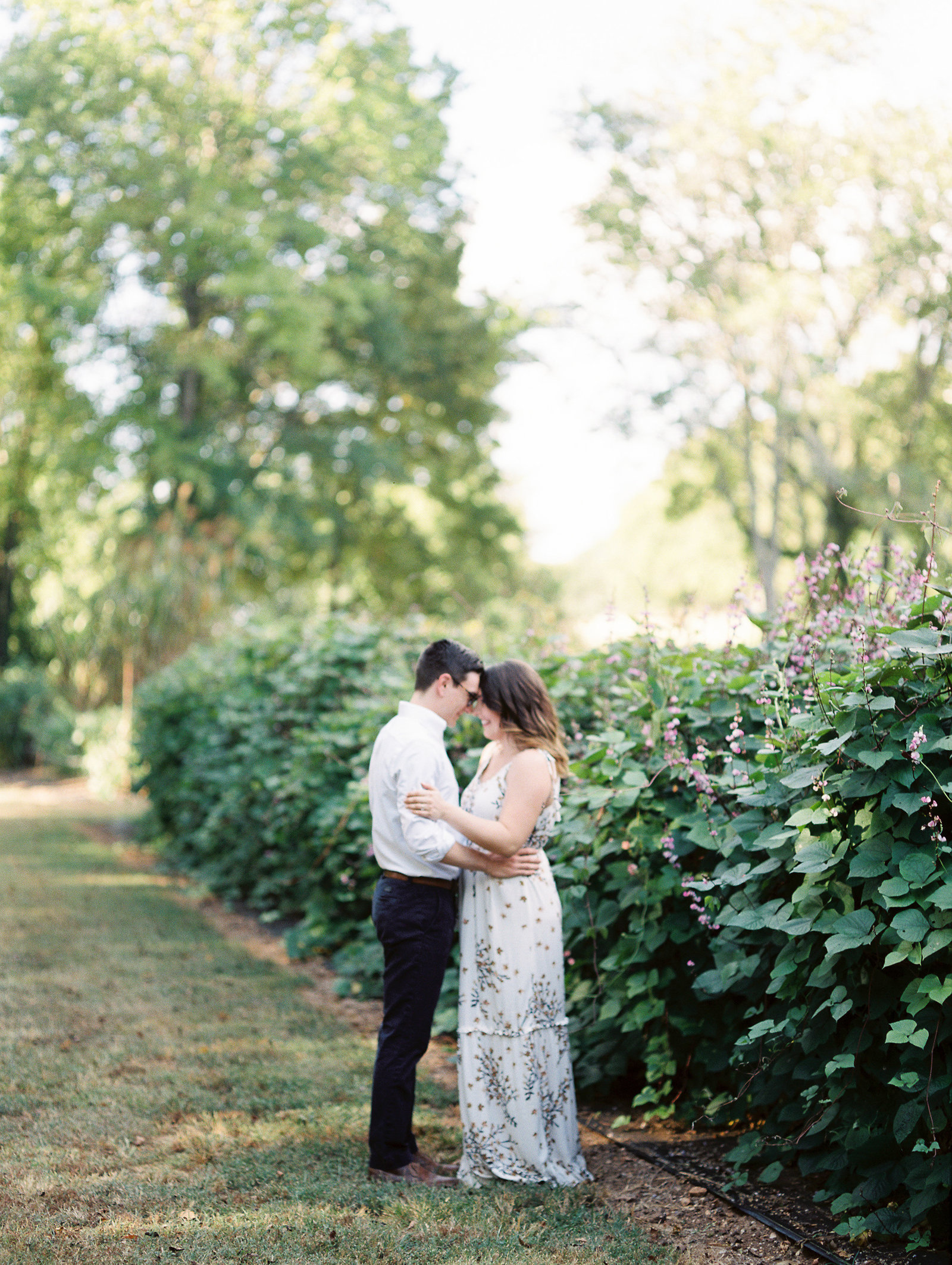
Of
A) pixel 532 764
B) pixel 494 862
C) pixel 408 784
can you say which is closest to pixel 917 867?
pixel 532 764

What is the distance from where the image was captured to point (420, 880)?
4281mm

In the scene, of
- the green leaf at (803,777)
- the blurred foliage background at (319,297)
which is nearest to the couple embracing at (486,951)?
the green leaf at (803,777)

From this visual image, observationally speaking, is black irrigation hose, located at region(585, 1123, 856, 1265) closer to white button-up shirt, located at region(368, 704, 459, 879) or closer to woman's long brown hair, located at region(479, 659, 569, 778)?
white button-up shirt, located at region(368, 704, 459, 879)

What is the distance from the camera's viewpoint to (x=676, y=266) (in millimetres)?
26906

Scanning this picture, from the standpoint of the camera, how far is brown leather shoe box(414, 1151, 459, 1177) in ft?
14.1

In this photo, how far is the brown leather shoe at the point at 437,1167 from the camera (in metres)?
4.31

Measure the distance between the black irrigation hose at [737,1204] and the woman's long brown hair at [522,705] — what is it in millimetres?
1555

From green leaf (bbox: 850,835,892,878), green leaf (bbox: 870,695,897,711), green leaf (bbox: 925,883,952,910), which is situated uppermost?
green leaf (bbox: 870,695,897,711)

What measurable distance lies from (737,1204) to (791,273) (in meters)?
24.7

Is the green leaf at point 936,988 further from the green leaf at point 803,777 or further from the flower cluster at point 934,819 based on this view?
the green leaf at point 803,777

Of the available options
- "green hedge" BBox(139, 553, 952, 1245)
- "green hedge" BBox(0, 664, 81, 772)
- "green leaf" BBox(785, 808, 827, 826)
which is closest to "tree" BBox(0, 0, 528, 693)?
"green hedge" BBox(0, 664, 81, 772)

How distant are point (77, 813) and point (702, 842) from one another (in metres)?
15.1

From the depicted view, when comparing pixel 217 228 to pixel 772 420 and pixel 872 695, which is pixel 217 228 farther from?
pixel 872 695

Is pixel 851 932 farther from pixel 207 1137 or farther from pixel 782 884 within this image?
pixel 207 1137
